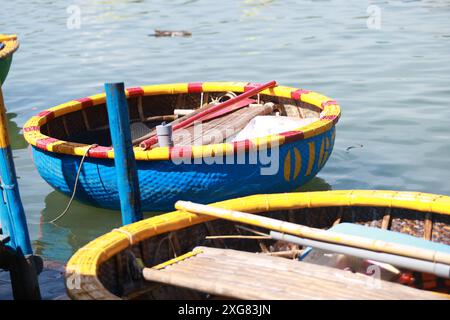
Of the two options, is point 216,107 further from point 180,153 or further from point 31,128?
point 31,128

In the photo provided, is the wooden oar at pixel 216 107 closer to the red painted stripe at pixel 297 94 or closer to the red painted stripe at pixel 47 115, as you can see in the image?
the red painted stripe at pixel 297 94

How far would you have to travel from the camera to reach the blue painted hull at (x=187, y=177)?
6.82 m

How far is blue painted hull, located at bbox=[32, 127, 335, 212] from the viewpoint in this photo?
6.82 metres

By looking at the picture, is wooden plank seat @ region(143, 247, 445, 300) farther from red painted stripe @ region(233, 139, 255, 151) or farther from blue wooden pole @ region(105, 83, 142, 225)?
red painted stripe @ region(233, 139, 255, 151)

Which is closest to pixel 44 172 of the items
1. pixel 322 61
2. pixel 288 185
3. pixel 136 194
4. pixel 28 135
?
pixel 28 135

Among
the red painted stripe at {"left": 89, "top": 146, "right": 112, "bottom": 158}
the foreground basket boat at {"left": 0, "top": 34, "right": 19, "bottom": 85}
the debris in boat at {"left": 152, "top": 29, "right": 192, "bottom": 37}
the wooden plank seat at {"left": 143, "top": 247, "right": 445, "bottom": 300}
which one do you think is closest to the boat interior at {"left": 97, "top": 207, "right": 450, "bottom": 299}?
the wooden plank seat at {"left": 143, "top": 247, "right": 445, "bottom": 300}

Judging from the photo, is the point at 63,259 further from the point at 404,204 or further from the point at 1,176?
the point at 404,204

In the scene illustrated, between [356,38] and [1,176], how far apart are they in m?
13.0

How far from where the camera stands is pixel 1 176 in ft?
16.6

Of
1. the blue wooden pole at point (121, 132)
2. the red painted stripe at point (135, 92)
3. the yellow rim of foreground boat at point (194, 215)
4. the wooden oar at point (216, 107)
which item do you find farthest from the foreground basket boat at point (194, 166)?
the yellow rim of foreground boat at point (194, 215)

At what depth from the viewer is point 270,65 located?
14.9 m

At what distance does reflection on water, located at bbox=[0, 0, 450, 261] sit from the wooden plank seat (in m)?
2.65

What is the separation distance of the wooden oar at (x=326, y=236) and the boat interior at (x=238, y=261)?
0.18 metres

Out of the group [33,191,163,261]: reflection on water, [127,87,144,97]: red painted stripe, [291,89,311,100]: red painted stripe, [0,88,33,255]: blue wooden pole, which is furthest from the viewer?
[127,87,144,97]: red painted stripe
